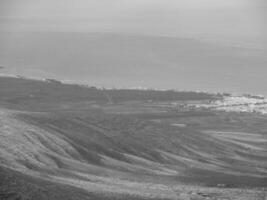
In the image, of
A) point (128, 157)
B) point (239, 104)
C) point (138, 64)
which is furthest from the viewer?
point (138, 64)

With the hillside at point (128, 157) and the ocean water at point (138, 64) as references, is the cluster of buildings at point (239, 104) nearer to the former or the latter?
the hillside at point (128, 157)

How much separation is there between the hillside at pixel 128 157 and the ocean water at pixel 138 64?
49836 mm

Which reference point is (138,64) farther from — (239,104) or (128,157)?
(128,157)

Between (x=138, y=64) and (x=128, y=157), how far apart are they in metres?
120

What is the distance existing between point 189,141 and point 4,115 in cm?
2533

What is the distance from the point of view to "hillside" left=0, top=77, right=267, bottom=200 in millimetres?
34750

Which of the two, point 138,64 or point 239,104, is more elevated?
point 138,64

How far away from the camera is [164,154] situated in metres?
60.2

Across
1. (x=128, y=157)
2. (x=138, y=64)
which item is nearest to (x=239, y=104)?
(x=138, y=64)

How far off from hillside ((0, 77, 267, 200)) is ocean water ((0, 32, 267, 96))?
49.8 m

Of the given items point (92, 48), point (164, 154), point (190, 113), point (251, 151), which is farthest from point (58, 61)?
point (164, 154)

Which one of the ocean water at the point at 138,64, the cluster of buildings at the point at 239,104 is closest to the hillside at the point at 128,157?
the cluster of buildings at the point at 239,104

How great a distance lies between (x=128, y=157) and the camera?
178ft

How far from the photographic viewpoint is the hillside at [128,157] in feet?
114
